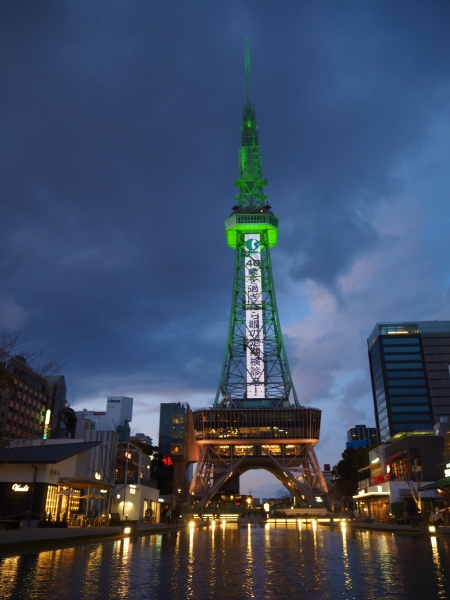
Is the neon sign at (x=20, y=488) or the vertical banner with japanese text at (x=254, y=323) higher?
the vertical banner with japanese text at (x=254, y=323)

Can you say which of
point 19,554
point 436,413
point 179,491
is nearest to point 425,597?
point 19,554

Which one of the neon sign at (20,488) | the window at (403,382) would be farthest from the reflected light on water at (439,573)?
the window at (403,382)

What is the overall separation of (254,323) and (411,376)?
7025 cm

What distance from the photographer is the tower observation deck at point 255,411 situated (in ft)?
432

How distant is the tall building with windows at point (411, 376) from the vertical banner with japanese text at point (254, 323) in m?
59.5

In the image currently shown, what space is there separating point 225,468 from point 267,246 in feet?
207

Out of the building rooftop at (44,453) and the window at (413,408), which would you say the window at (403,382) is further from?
the building rooftop at (44,453)

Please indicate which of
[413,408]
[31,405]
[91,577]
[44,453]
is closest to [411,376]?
[413,408]

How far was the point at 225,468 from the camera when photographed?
13688 cm

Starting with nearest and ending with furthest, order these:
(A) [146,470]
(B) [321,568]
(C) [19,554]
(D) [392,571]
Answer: (D) [392,571], (B) [321,568], (C) [19,554], (A) [146,470]

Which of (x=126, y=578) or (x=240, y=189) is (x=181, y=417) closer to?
(x=240, y=189)

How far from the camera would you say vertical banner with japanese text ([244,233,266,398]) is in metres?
139

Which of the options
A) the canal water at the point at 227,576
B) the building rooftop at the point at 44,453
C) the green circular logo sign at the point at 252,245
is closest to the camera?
the canal water at the point at 227,576

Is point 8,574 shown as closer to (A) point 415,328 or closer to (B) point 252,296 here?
(B) point 252,296
